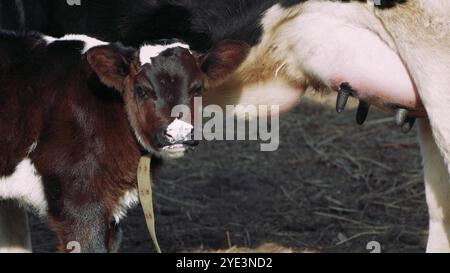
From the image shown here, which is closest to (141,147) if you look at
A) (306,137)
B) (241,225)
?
(241,225)

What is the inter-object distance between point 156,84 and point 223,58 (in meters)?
0.42

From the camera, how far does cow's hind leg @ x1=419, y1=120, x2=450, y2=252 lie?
4668 mm

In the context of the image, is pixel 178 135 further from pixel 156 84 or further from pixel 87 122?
pixel 87 122

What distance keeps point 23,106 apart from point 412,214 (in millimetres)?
2562

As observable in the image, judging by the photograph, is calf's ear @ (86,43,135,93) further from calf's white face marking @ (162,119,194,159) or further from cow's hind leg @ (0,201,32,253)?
cow's hind leg @ (0,201,32,253)

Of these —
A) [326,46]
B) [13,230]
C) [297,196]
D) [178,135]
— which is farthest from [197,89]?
[297,196]

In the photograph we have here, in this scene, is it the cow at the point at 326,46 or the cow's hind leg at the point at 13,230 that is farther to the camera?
the cow's hind leg at the point at 13,230

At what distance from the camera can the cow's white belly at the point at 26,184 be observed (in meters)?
4.14

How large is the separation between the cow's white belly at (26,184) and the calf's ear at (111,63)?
43 centimetres

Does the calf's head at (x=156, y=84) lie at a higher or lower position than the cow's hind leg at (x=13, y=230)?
higher

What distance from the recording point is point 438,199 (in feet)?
15.4

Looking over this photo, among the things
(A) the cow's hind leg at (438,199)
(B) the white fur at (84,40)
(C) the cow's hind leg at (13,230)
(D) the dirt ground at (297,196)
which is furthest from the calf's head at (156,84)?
(D) the dirt ground at (297,196)

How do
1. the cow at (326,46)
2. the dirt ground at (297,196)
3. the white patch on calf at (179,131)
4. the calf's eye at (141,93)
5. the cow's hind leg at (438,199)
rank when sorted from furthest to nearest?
the dirt ground at (297,196), the cow's hind leg at (438,199), the cow at (326,46), the calf's eye at (141,93), the white patch on calf at (179,131)

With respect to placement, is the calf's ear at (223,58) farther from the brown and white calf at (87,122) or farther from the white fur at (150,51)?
the white fur at (150,51)
